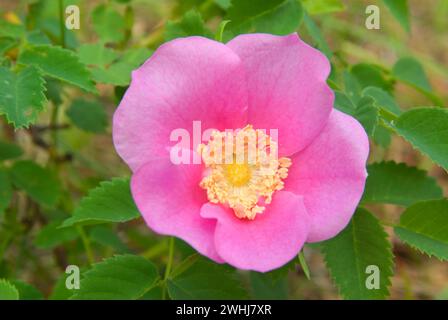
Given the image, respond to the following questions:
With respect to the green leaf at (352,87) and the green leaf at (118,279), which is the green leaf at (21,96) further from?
the green leaf at (352,87)

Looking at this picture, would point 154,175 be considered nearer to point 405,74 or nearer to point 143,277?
point 143,277

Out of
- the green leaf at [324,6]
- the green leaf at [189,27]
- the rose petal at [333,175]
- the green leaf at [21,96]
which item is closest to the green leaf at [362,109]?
the rose petal at [333,175]

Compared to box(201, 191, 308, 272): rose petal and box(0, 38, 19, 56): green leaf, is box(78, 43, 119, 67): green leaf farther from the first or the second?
box(201, 191, 308, 272): rose petal

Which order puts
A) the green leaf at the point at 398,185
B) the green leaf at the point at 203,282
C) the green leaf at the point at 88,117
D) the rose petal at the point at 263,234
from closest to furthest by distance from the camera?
1. the rose petal at the point at 263,234
2. the green leaf at the point at 203,282
3. the green leaf at the point at 398,185
4. the green leaf at the point at 88,117

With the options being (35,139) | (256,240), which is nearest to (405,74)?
(256,240)

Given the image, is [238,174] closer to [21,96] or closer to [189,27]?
[189,27]

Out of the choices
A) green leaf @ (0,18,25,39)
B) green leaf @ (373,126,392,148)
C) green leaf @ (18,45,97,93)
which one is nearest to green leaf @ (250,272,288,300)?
green leaf @ (373,126,392,148)
